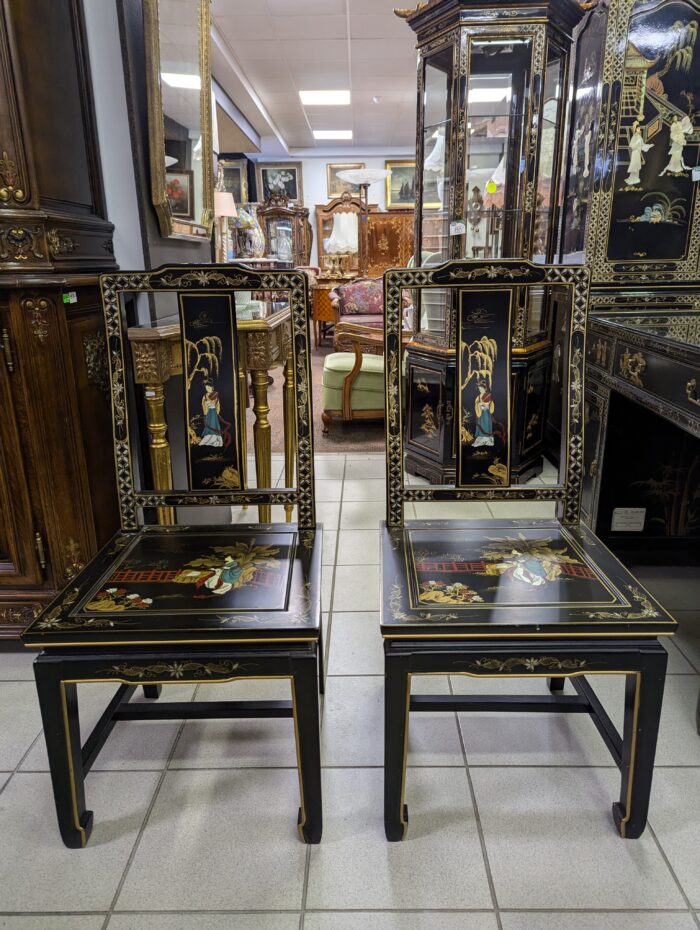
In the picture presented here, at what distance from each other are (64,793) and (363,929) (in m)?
0.65

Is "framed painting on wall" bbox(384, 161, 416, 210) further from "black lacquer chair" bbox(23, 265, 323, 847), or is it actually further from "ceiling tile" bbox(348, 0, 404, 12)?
"black lacquer chair" bbox(23, 265, 323, 847)

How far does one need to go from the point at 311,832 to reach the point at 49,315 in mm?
1471

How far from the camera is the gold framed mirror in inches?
84.6

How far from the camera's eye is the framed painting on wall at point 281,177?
1091 centimetres

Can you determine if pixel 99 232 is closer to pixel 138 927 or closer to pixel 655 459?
pixel 138 927

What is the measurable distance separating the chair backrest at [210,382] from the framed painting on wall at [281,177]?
33.6ft

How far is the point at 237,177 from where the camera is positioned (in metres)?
10.4

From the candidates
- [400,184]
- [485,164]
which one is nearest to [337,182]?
[400,184]

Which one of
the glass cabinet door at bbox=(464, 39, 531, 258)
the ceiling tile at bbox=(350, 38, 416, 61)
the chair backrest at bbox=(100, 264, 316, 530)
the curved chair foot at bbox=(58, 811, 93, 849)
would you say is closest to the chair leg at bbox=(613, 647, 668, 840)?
the chair backrest at bbox=(100, 264, 316, 530)

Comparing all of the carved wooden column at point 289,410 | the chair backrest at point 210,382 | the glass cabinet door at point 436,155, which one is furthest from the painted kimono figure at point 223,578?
the glass cabinet door at point 436,155

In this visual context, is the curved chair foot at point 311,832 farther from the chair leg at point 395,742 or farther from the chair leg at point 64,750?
the chair leg at point 64,750

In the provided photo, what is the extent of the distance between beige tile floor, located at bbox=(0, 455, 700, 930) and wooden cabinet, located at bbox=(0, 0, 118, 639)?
0.44 m

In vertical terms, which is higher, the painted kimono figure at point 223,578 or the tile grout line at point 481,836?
the painted kimono figure at point 223,578

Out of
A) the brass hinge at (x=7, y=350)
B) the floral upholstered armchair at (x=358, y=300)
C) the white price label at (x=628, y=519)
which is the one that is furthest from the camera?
the floral upholstered armchair at (x=358, y=300)
